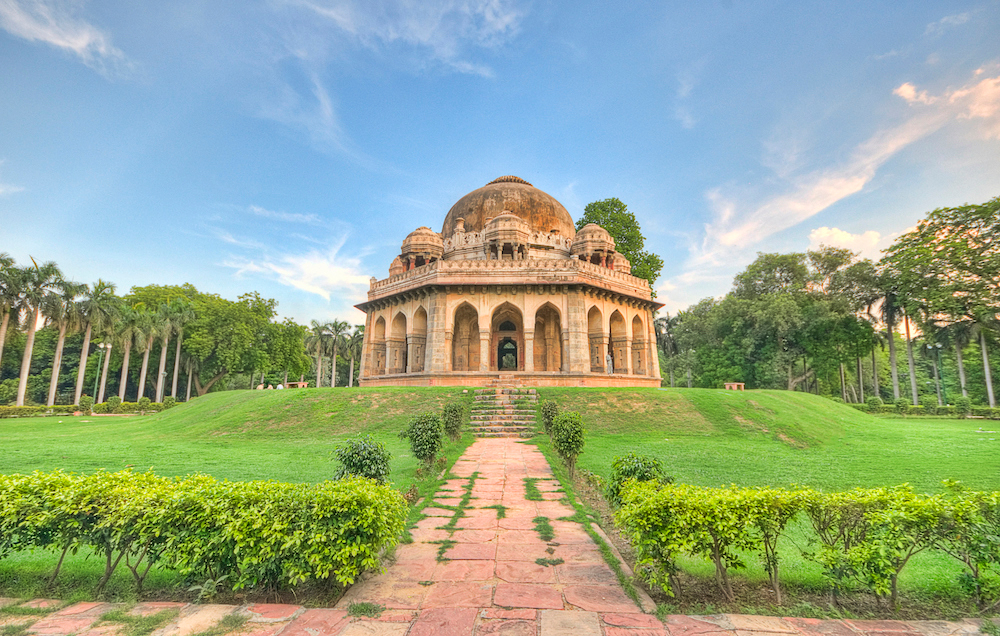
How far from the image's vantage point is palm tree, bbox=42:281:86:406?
26781mm

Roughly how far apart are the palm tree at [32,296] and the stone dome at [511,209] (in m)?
23.7

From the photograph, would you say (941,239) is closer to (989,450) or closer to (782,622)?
(989,450)

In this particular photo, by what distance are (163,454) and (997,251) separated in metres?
Result: 38.6

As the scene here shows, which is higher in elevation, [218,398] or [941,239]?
[941,239]

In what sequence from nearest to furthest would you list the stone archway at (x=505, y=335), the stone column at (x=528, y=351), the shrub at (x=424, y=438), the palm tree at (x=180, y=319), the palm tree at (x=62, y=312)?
the shrub at (x=424, y=438), the stone column at (x=528, y=351), the stone archway at (x=505, y=335), the palm tree at (x=62, y=312), the palm tree at (x=180, y=319)

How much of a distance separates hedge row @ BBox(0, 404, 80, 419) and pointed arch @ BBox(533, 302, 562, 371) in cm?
2756

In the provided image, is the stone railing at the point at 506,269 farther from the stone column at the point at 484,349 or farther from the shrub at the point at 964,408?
the shrub at the point at 964,408

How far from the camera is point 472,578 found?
3.83 metres

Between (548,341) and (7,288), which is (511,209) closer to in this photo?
(548,341)

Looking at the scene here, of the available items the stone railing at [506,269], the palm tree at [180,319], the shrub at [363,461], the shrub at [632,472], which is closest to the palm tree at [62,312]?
the palm tree at [180,319]

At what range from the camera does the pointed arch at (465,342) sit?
2572cm

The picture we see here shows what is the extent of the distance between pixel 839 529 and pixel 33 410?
35803mm

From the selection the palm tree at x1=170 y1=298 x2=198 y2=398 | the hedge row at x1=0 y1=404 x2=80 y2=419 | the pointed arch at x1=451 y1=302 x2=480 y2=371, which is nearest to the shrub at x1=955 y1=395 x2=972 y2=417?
the pointed arch at x1=451 y1=302 x2=480 y2=371

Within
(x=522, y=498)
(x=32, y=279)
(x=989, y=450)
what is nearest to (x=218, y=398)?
(x=32, y=279)
